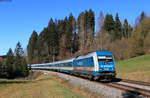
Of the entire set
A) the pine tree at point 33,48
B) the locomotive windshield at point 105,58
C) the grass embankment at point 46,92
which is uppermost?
the pine tree at point 33,48

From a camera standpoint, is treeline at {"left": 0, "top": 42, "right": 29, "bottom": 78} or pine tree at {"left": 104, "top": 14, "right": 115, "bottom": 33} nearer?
treeline at {"left": 0, "top": 42, "right": 29, "bottom": 78}

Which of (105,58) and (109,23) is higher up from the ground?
(109,23)

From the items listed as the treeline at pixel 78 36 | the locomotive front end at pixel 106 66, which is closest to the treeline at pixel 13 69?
the treeline at pixel 78 36

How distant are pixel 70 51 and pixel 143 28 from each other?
136 feet

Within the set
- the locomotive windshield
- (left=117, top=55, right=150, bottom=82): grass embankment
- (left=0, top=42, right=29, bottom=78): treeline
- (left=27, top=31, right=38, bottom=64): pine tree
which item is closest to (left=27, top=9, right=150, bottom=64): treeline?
(left=27, top=31, right=38, bottom=64): pine tree

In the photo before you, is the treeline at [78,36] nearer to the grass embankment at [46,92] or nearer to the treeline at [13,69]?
the treeline at [13,69]

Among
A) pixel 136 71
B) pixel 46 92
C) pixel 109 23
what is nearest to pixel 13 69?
pixel 109 23

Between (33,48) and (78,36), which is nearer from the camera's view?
(78,36)

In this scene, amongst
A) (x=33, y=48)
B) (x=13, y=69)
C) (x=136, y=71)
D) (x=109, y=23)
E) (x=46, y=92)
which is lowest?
(x=46, y=92)

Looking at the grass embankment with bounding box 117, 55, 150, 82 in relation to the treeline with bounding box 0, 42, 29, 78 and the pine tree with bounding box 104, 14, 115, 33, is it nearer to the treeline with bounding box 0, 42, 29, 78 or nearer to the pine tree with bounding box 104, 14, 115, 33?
the treeline with bounding box 0, 42, 29, 78

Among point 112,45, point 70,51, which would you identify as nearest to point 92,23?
point 70,51

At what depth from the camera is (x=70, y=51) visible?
96.4 m

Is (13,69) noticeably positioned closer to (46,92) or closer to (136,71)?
(136,71)

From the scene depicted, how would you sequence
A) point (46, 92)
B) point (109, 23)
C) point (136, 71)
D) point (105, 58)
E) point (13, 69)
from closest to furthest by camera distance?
point (46, 92) → point (105, 58) → point (136, 71) → point (13, 69) → point (109, 23)
